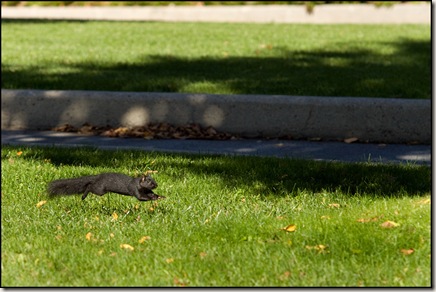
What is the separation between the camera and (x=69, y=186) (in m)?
5.45

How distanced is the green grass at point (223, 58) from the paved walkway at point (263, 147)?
151 centimetres

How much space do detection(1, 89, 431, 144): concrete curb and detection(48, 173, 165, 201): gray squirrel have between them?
3516 mm

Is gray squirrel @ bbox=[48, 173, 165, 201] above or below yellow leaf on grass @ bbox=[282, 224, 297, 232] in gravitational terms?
above

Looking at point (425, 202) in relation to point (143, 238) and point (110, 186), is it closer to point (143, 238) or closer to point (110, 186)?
point (143, 238)

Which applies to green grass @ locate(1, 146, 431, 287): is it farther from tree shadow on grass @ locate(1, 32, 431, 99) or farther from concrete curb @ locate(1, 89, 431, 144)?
tree shadow on grass @ locate(1, 32, 431, 99)

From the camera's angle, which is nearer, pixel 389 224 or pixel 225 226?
pixel 389 224

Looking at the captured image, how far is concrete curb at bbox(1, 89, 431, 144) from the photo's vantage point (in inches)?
336

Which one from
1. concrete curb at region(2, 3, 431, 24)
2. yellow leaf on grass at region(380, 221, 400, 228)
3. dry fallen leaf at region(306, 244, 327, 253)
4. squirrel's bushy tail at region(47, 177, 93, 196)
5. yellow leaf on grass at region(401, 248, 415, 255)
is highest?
squirrel's bushy tail at region(47, 177, 93, 196)

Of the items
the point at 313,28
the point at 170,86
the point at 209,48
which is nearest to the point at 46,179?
the point at 170,86

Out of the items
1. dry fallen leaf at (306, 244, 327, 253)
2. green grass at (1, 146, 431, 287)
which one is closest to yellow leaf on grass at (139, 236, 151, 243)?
green grass at (1, 146, 431, 287)

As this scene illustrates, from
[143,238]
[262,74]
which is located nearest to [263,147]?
[262,74]

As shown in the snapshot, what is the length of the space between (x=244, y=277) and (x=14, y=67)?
8186 millimetres

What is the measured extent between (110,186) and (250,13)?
14505 mm

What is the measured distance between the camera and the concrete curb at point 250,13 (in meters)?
18.0
